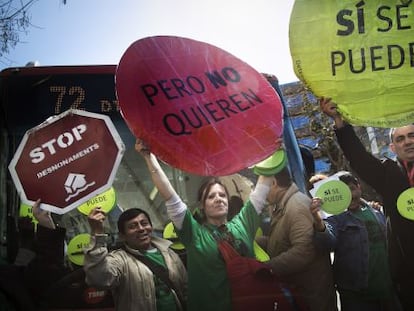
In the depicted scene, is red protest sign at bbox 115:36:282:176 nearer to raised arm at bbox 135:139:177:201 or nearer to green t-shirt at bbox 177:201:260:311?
raised arm at bbox 135:139:177:201

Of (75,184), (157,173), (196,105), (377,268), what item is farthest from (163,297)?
(377,268)

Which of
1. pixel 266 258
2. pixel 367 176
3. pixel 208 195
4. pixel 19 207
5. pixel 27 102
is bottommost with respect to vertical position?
pixel 266 258

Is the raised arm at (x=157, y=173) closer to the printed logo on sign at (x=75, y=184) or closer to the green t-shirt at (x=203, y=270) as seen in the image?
the green t-shirt at (x=203, y=270)

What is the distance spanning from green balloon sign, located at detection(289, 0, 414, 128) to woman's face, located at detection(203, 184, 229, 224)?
1.00 meters

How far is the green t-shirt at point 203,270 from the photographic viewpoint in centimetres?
260

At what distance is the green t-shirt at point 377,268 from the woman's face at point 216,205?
101cm

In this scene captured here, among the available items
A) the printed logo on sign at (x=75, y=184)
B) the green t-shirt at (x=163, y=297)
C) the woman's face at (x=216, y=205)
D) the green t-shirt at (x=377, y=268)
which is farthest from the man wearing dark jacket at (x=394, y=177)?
the printed logo on sign at (x=75, y=184)

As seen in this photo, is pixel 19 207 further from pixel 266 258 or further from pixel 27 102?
pixel 266 258

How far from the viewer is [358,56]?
9.71ft

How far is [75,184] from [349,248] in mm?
1881

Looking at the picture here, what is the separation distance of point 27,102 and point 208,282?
162 centimetres

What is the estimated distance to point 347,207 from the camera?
2914 mm

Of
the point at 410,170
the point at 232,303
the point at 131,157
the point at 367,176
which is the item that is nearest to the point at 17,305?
the point at 131,157

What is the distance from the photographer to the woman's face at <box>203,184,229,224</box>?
266cm
